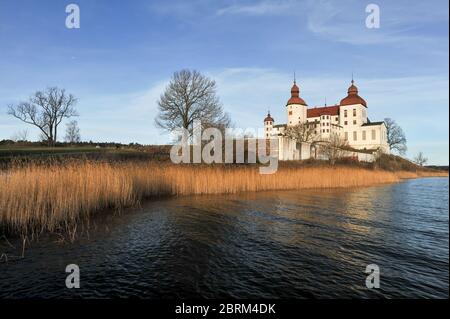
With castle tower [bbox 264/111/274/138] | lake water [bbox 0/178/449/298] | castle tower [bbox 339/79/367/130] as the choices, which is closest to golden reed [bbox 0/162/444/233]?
lake water [bbox 0/178/449/298]

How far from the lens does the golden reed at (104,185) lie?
23.2ft

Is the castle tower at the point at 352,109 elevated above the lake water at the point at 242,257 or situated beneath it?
elevated above

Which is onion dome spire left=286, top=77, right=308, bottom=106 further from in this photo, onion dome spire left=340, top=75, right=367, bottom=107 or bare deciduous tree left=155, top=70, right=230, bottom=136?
bare deciduous tree left=155, top=70, right=230, bottom=136

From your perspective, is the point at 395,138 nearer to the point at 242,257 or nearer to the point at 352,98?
the point at 352,98

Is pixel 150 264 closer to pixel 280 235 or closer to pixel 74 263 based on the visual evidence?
pixel 74 263

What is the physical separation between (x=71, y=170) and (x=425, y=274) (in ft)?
31.1

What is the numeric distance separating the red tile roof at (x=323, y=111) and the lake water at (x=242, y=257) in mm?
67029

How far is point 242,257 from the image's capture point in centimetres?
567

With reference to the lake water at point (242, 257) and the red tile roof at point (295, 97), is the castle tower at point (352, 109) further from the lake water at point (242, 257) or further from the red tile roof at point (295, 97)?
the lake water at point (242, 257)

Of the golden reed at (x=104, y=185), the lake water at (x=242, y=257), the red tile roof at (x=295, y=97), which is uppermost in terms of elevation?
the red tile roof at (x=295, y=97)

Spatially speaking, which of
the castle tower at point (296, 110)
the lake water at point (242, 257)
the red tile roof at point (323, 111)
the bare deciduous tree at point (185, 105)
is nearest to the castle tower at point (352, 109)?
the red tile roof at point (323, 111)

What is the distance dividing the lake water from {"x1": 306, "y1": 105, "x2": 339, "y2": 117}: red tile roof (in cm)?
6703

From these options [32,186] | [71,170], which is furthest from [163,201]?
[32,186]

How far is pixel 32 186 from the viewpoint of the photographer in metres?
7.63
